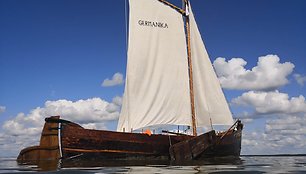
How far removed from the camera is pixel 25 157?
3341 centimetres

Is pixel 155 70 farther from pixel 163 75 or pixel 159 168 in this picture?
pixel 159 168

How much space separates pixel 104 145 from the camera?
31.8 metres

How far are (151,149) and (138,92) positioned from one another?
677cm

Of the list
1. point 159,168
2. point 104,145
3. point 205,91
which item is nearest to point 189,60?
point 205,91

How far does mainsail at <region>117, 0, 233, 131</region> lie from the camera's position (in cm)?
3812

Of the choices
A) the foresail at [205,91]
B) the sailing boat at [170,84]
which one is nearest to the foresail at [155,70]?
the sailing boat at [170,84]

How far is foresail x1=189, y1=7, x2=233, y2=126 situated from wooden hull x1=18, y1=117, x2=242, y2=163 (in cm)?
543

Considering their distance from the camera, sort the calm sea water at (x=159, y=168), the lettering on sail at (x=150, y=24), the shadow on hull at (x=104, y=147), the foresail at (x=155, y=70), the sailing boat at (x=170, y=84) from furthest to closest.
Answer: the lettering on sail at (x=150, y=24) → the foresail at (x=155, y=70) → the sailing boat at (x=170, y=84) → the shadow on hull at (x=104, y=147) → the calm sea water at (x=159, y=168)

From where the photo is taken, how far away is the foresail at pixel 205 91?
3978 cm

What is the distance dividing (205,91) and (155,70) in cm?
571

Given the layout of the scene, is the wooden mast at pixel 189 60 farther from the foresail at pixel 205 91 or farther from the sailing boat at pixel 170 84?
the foresail at pixel 205 91

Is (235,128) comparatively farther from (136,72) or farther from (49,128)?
(49,128)

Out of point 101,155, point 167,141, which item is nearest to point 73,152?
point 101,155

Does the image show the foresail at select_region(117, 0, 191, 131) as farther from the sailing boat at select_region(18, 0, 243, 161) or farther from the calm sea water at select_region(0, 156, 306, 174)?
the calm sea water at select_region(0, 156, 306, 174)
